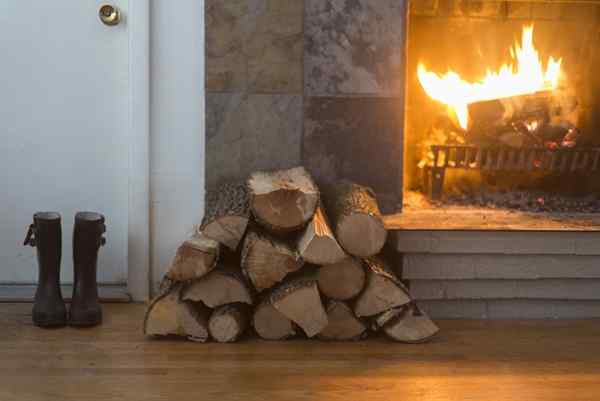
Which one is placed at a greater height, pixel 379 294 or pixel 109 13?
pixel 109 13

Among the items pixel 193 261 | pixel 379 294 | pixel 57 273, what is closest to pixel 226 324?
pixel 193 261

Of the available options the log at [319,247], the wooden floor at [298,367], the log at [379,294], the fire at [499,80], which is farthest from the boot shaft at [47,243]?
the fire at [499,80]

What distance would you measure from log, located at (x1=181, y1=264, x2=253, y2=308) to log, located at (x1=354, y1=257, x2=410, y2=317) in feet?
1.00

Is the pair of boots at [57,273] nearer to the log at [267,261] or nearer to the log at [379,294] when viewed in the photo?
the log at [267,261]

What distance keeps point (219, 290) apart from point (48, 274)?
0.52 metres

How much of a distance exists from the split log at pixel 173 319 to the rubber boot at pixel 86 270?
22cm

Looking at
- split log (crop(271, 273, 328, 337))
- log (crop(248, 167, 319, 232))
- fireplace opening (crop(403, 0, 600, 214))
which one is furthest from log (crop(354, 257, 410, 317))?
fireplace opening (crop(403, 0, 600, 214))

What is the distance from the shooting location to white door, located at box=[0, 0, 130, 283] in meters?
2.79

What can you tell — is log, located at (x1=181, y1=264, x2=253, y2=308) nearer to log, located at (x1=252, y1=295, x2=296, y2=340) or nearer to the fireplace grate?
log, located at (x1=252, y1=295, x2=296, y2=340)

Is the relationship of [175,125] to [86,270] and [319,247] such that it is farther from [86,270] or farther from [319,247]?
[319,247]

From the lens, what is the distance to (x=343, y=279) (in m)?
2.39

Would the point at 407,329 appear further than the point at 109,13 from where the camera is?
No

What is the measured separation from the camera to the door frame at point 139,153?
2.76 meters

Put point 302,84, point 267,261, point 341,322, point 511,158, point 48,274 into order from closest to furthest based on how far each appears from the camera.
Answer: point 267,261, point 341,322, point 48,274, point 302,84, point 511,158
